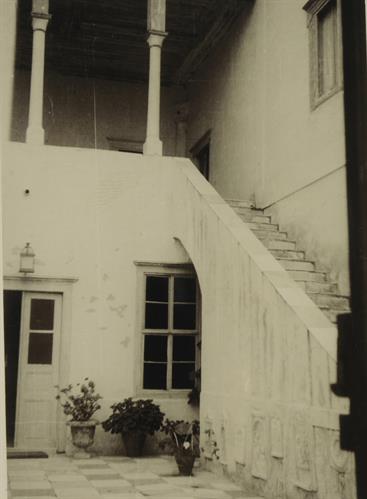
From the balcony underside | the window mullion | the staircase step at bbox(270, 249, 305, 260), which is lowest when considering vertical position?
the window mullion

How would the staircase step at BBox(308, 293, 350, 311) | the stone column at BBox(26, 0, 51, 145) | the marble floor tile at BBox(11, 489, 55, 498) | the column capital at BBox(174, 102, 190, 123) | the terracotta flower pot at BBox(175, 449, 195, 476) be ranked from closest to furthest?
the marble floor tile at BBox(11, 489, 55, 498) < the terracotta flower pot at BBox(175, 449, 195, 476) < the staircase step at BBox(308, 293, 350, 311) < the stone column at BBox(26, 0, 51, 145) < the column capital at BBox(174, 102, 190, 123)

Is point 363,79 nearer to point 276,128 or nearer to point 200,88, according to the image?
point 276,128

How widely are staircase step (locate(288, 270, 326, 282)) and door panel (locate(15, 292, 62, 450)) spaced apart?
3.13m

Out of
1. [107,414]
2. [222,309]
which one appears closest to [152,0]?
[222,309]

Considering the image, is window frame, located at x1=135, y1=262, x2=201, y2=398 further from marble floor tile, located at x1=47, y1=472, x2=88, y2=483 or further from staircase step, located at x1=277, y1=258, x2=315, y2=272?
marble floor tile, located at x1=47, y1=472, x2=88, y2=483

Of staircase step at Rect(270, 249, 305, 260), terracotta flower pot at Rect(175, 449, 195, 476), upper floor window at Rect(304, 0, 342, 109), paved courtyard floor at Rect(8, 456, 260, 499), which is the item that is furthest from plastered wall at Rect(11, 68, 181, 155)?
terracotta flower pot at Rect(175, 449, 195, 476)

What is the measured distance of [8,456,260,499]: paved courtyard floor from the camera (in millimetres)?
5918

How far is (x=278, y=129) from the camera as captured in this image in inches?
380

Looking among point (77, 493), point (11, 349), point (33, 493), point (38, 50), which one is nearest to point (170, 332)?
point (77, 493)

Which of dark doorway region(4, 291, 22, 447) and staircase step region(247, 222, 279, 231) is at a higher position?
staircase step region(247, 222, 279, 231)

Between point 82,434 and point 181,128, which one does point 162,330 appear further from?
point 181,128

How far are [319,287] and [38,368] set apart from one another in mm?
3759

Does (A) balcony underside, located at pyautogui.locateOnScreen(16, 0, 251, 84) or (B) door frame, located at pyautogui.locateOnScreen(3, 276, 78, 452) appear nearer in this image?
(B) door frame, located at pyautogui.locateOnScreen(3, 276, 78, 452)

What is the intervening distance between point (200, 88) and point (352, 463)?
381 inches
